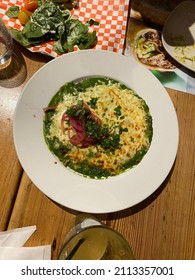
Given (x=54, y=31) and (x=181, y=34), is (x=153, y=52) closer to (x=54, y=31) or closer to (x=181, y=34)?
(x=181, y=34)

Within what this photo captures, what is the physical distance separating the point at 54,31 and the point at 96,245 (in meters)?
1.08

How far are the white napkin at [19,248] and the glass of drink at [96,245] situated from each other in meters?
0.13

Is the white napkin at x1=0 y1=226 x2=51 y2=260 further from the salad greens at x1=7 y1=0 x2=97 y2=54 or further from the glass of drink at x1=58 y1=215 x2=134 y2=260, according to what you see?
the salad greens at x1=7 y1=0 x2=97 y2=54

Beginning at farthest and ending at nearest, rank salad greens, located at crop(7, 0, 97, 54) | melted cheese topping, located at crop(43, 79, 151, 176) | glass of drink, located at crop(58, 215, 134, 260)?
1. salad greens, located at crop(7, 0, 97, 54)
2. melted cheese topping, located at crop(43, 79, 151, 176)
3. glass of drink, located at crop(58, 215, 134, 260)

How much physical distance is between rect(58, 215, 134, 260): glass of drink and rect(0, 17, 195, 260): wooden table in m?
0.16

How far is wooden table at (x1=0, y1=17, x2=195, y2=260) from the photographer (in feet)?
5.01

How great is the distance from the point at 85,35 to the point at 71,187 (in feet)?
2.63

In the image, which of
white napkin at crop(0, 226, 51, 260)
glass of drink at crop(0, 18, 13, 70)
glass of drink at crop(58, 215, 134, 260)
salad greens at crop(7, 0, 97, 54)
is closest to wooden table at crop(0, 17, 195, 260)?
white napkin at crop(0, 226, 51, 260)

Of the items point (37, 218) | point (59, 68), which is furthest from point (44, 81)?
point (37, 218)

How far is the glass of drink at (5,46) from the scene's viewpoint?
173 cm

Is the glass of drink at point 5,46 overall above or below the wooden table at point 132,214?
above

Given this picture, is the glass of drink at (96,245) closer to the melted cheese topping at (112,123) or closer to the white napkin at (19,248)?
the white napkin at (19,248)

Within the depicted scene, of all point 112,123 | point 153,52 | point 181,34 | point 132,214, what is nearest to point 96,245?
point 132,214

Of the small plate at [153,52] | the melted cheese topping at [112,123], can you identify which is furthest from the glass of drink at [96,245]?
the small plate at [153,52]
